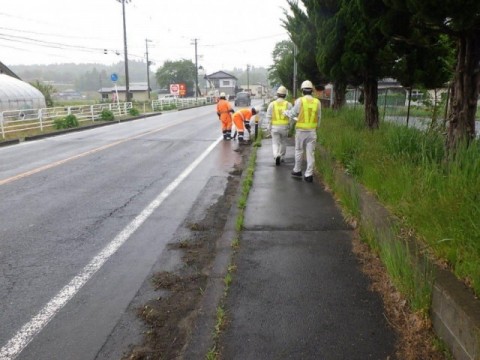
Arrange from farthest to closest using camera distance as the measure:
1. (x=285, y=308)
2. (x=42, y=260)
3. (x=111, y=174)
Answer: (x=111, y=174) → (x=42, y=260) → (x=285, y=308)

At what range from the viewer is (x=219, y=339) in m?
2.96

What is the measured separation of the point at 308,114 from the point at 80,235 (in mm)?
4569

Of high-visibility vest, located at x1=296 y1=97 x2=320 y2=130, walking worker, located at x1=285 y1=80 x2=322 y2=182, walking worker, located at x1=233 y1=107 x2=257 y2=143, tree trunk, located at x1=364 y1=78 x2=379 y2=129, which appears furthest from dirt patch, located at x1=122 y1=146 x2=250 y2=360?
walking worker, located at x1=233 y1=107 x2=257 y2=143

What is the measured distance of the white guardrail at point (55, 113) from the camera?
63.7ft

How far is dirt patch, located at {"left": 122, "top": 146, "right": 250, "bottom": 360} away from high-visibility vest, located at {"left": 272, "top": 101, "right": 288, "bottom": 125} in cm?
423

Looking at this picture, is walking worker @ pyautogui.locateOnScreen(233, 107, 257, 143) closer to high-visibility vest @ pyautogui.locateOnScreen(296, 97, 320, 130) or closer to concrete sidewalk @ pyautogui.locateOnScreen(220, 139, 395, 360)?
high-visibility vest @ pyautogui.locateOnScreen(296, 97, 320, 130)

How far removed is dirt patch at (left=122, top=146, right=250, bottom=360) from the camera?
300 centimetres

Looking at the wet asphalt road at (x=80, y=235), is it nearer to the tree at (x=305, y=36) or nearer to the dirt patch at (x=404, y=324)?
the dirt patch at (x=404, y=324)

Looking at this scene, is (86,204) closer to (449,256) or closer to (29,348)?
(29,348)

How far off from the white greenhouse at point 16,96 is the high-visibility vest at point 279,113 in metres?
25.8

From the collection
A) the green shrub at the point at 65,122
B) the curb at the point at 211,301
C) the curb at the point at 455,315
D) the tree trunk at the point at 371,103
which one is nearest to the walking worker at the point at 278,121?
the tree trunk at the point at 371,103

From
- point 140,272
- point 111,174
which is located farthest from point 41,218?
point 111,174

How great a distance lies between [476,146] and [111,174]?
718 cm

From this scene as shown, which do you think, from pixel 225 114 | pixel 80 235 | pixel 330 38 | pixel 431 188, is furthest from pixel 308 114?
pixel 225 114
